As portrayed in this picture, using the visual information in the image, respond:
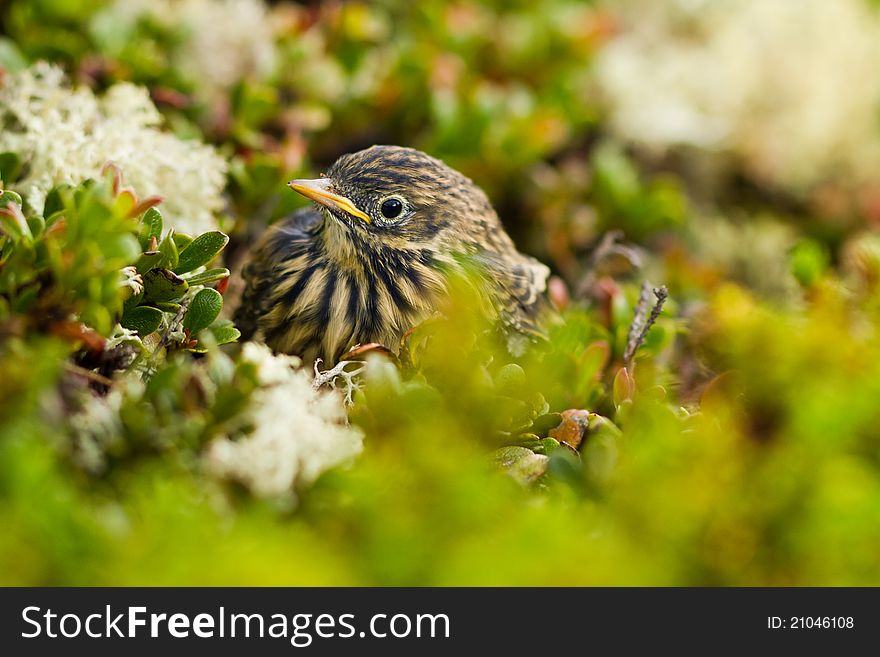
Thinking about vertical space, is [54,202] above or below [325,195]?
below

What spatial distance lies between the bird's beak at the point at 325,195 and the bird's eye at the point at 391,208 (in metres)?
0.06

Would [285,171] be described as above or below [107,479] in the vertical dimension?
above

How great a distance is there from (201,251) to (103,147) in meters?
0.68

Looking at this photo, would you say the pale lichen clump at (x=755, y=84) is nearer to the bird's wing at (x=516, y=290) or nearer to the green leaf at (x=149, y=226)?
the bird's wing at (x=516, y=290)

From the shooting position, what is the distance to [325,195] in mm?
2943

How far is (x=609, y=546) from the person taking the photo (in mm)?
1524

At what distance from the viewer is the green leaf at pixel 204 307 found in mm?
2279

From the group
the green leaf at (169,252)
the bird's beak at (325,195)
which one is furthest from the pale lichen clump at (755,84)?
the green leaf at (169,252)

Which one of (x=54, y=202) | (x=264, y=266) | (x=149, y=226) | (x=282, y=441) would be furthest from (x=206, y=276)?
(x=264, y=266)

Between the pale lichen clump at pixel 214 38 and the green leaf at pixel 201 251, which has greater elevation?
the pale lichen clump at pixel 214 38

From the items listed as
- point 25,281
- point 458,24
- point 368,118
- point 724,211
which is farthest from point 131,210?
point 724,211

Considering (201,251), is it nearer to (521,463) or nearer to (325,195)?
(325,195)
